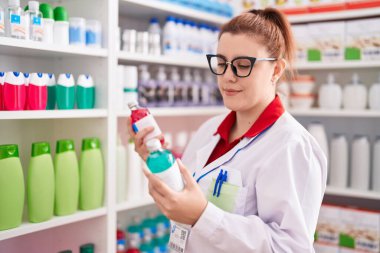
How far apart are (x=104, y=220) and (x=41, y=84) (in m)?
0.80

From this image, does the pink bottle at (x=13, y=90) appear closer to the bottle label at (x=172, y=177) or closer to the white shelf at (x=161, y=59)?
the white shelf at (x=161, y=59)

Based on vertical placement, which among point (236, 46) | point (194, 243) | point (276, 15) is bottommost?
point (194, 243)

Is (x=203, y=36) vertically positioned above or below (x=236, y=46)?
above

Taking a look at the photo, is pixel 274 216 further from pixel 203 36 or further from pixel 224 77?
pixel 203 36

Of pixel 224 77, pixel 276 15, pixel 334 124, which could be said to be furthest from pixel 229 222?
pixel 334 124

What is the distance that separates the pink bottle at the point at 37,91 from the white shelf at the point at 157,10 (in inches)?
28.7

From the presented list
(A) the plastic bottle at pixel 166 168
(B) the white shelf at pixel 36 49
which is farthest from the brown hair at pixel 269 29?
(B) the white shelf at pixel 36 49

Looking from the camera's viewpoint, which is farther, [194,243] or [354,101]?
[354,101]

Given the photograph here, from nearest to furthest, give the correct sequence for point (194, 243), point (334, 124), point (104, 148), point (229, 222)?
point (229, 222)
point (194, 243)
point (104, 148)
point (334, 124)

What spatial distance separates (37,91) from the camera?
72.5 inches

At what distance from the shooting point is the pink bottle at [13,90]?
1.74m

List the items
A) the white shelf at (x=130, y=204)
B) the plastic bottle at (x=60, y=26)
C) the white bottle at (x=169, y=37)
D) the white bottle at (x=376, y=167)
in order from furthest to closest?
1. the white bottle at (x=376, y=167)
2. the white bottle at (x=169, y=37)
3. the white shelf at (x=130, y=204)
4. the plastic bottle at (x=60, y=26)

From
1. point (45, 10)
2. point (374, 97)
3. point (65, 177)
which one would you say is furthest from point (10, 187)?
point (374, 97)

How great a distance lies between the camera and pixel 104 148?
7.08ft
